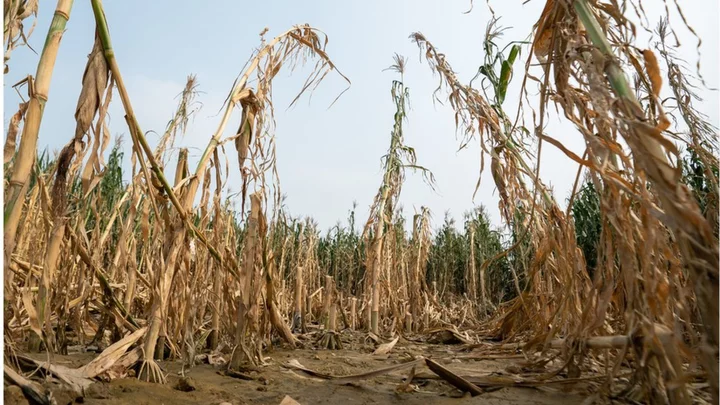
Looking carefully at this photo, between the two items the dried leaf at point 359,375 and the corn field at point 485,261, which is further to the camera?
the dried leaf at point 359,375

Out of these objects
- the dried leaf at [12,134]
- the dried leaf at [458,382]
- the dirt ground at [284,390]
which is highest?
the dried leaf at [12,134]

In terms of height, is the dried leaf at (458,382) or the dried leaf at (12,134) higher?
the dried leaf at (12,134)

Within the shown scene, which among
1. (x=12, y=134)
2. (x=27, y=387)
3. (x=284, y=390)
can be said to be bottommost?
(x=284, y=390)

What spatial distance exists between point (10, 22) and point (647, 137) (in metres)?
1.71

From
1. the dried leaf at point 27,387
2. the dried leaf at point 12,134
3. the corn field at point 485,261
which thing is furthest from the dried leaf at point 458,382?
the dried leaf at point 12,134

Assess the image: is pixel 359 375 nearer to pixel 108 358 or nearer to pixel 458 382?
pixel 458 382

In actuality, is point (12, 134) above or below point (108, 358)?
above

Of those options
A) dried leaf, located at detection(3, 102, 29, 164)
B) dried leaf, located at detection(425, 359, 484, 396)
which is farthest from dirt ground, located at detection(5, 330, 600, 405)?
dried leaf, located at detection(3, 102, 29, 164)

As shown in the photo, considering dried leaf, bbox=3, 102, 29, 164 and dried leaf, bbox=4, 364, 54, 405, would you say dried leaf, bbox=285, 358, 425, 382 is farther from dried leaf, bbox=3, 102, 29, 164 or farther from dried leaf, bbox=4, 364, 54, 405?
dried leaf, bbox=3, 102, 29, 164

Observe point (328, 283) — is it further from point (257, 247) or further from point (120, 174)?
point (120, 174)

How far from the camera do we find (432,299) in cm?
658

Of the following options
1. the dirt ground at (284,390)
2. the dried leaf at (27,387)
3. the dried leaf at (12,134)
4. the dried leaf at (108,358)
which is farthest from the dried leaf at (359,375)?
the dried leaf at (12,134)

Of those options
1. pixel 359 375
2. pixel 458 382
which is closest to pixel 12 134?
pixel 359 375

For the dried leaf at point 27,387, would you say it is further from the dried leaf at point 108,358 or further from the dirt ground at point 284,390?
the dried leaf at point 108,358
